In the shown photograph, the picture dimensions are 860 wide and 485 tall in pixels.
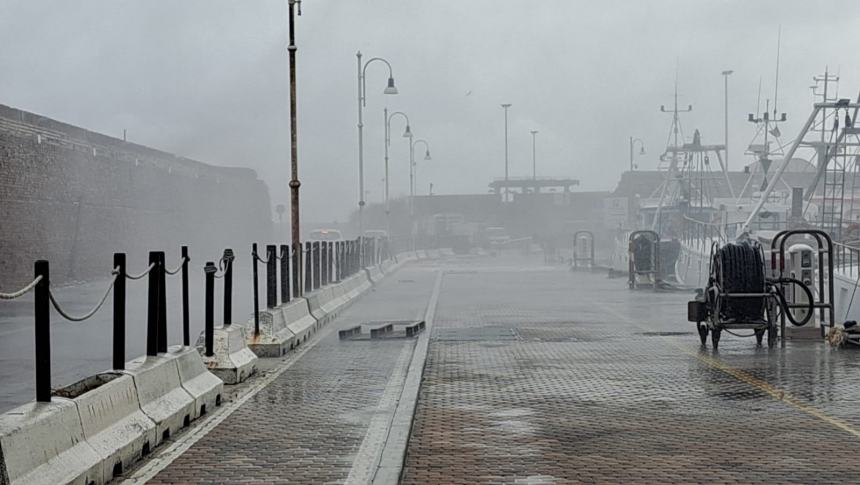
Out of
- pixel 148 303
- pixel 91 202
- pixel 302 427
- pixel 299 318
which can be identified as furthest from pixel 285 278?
pixel 91 202

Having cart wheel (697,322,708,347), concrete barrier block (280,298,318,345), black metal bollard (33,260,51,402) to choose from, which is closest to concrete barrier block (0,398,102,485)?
black metal bollard (33,260,51,402)

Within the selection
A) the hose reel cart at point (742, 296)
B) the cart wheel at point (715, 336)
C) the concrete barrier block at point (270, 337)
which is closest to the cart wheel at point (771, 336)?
the hose reel cart at point (742, 296)

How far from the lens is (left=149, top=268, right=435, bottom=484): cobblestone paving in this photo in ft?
29.5

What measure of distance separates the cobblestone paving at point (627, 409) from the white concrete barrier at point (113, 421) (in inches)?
78.2

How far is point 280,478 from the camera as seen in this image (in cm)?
874

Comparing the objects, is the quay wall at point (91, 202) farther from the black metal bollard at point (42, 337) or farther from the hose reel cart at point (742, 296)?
the black metal bollard at point (42, 337)

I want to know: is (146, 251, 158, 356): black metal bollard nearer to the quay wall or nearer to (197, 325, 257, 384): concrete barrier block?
(197, 325, 257, 384): concrete barrier block

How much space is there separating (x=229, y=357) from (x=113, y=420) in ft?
17.1

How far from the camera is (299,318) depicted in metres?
20.6

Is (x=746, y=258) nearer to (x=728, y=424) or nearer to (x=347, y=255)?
(x=728, y=424)

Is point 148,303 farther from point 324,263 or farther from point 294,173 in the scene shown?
point 324,263

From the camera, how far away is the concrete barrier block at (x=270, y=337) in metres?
17.5

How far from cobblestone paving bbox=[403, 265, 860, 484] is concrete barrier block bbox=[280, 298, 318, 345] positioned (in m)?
2.10

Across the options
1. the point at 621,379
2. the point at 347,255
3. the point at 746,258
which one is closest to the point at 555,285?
the point at 347,255
